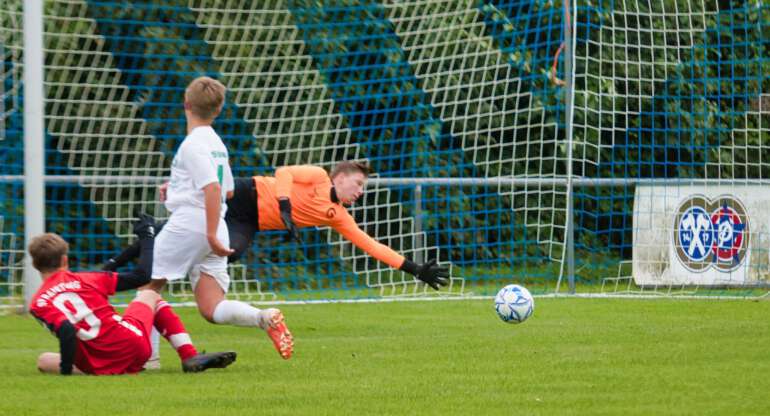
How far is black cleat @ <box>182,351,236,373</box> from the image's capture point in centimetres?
675

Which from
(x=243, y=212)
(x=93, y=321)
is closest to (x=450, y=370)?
(x=93, y=321)

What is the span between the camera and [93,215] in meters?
12.3

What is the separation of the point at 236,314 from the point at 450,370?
3.62 feet

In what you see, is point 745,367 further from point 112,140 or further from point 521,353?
point 112,140

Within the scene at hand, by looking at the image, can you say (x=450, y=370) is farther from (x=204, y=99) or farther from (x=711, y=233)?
(x=711, y=233)

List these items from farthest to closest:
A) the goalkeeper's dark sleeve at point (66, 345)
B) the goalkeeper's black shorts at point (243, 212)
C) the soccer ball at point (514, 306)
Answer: the goalkeeper's black shorts at point (243, 212)
the soccer ball at point (514, 306)
the goalkeeper's dark sleeve at point (66, 345)

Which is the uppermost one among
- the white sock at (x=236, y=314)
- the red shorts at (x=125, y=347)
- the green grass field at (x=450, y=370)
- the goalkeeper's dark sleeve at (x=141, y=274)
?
the goalkeeper's dark sleeve at (x=141, y=274)

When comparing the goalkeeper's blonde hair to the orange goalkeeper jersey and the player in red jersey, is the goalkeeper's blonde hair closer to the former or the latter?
the player in red jersey

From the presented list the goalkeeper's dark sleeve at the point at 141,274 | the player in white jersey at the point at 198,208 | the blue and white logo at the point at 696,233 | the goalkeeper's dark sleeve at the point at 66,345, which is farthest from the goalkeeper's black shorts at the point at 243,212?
the blue and white logo at the point at 696,233

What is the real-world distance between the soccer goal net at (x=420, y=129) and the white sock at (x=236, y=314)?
14.6 feet

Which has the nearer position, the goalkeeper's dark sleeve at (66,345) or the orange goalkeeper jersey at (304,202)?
the goalkeeper's dark sleeve at (66,345)

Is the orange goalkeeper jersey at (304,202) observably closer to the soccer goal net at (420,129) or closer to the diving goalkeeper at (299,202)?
the diving goalkeeper at (299,202)

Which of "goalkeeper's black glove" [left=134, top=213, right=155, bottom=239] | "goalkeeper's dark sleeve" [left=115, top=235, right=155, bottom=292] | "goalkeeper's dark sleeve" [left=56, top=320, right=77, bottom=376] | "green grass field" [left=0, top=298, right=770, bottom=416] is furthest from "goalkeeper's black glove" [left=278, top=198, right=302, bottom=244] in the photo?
"goalkeeper's dark sleeve" [left=56, top=320, right=77, bottom=376]

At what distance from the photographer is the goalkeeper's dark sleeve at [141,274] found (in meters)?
6.84
